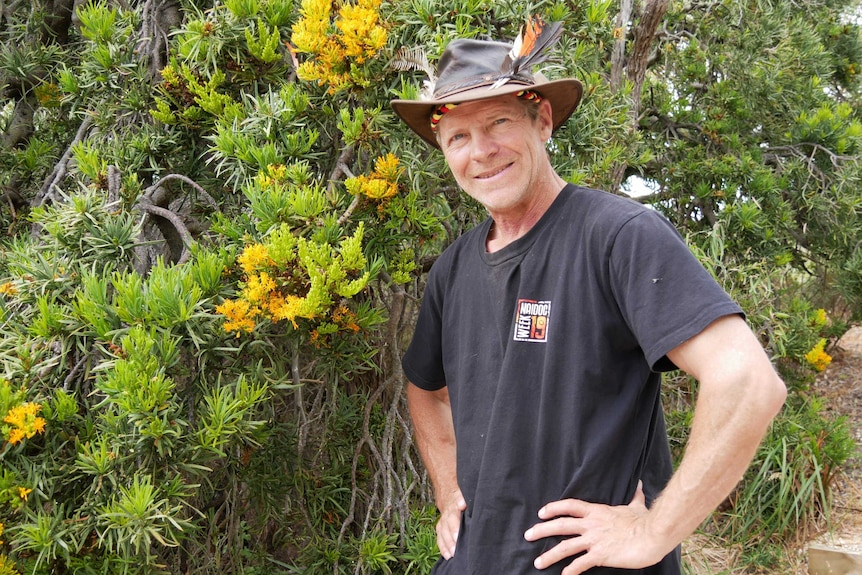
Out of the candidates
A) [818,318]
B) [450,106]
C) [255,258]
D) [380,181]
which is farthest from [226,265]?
[818,318]

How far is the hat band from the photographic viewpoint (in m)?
2.02

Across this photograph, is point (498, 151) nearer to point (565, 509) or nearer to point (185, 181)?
point (565, 509)

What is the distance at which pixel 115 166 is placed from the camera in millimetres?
2562

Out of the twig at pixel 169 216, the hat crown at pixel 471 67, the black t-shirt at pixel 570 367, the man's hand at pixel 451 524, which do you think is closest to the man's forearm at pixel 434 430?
the man's hand at pixel 451 524

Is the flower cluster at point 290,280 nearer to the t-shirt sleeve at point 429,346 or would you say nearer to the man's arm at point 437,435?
the t-shirt sleeve at point 429,346

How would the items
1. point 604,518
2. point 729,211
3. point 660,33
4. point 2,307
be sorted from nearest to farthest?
point 604,518 < point 2,307 < point 729,211 < point 660,33

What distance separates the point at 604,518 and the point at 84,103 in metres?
2.54

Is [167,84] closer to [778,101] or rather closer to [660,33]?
[660,33]

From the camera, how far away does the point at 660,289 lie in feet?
5.22

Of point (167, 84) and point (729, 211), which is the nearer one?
point (167, 84)

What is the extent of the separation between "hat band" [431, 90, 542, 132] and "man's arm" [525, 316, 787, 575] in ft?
2.69

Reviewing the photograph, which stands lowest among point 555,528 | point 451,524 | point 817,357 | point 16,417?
point 817,357

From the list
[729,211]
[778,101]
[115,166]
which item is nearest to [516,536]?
[115,166]

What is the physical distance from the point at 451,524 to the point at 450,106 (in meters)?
1.16
